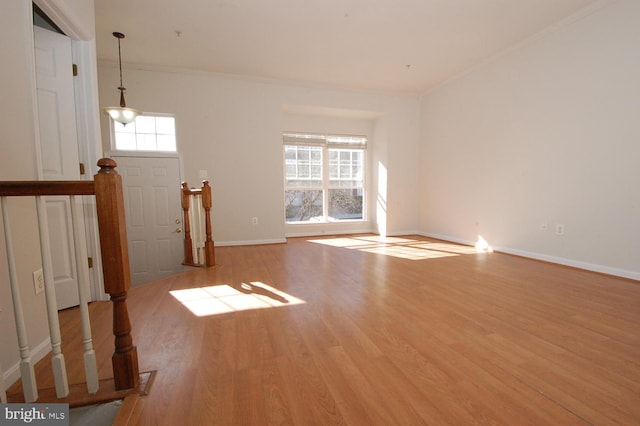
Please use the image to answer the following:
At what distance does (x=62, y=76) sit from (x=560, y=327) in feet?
14.2

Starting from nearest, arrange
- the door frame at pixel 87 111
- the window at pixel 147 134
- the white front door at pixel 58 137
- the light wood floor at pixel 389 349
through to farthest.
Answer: the light wood floor at pixel 389 349
the white front door at pixel 58 137
the door frame at pixel 87 111
the window at pixel 147 134

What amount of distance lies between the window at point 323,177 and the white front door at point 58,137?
378 cm

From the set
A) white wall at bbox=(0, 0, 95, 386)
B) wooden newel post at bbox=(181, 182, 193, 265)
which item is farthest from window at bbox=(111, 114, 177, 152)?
white wall at bbox=(0, 0, 95, 386)

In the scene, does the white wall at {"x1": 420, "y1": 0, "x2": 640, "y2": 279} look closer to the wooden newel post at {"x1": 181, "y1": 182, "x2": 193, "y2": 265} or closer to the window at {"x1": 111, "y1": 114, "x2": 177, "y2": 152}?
the wooden newel post at {"x1": 181, "y1": 182, "x2": 193, "y2": 265}

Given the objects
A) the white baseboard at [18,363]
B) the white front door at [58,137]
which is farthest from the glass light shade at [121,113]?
the white baseboard at [18,363]

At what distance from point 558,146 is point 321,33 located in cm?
336

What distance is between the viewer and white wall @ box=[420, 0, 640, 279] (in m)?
3.01

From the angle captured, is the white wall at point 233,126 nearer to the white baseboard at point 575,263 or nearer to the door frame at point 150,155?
the door frame at point 150,155

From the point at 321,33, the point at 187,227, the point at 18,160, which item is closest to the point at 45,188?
the point at 18,160

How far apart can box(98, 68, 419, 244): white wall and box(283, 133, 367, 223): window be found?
70 centimetres

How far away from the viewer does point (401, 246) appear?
16.4 feet

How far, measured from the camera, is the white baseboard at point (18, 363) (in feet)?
4.61

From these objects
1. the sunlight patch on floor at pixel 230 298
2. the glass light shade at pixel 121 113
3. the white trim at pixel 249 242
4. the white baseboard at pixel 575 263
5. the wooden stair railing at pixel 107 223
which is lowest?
the sunlight patch on floor at pixel 230 298

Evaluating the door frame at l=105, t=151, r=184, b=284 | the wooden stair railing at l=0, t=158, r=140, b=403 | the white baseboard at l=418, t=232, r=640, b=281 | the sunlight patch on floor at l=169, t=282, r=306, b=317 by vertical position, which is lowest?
the sunlight patch on floor at l=169, t=282, r=306, b=317
